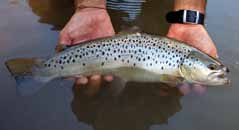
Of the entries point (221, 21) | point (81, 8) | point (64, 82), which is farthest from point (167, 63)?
point (221, 21)

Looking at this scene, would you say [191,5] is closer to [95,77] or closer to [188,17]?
[188,17]

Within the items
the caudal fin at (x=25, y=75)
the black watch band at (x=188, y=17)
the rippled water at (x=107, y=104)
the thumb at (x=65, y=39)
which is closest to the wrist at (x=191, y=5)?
the black watch band at (x=188, y=17)

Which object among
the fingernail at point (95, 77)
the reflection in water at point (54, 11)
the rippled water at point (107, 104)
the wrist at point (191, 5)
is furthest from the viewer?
the reflection in water at point (54, 11)

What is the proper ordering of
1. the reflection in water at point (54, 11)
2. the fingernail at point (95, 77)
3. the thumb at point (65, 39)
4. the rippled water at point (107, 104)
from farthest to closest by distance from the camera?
the reflection in water at point (54, 11) < the thumb at point (65, 39) < the fingernail at point (95, 77) < the rippled water at point (107, 104)

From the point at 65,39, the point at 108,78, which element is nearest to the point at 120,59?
the point at 108,78

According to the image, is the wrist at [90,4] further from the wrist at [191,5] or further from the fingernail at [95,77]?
the fingernail at [95,77]

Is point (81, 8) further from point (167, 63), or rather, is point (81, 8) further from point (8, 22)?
point (167, 63)

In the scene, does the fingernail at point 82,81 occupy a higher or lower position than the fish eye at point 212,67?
lower
